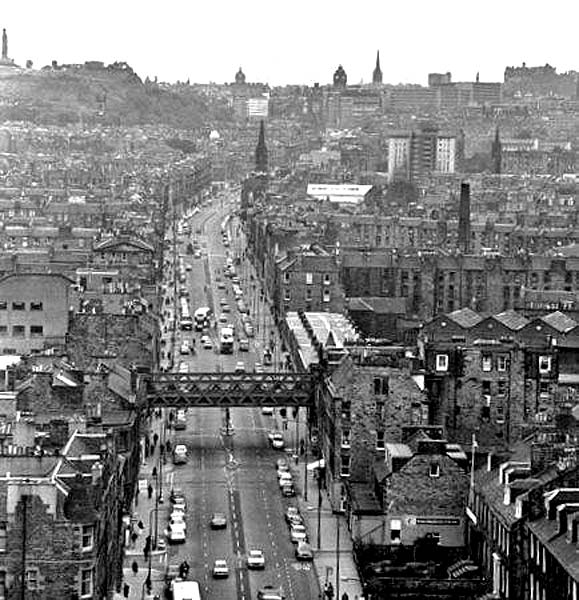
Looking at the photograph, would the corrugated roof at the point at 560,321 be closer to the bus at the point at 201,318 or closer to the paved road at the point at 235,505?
the paved road at the point at 235,505

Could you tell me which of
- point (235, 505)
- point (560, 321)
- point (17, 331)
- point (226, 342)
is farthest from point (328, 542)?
point (226, 342)

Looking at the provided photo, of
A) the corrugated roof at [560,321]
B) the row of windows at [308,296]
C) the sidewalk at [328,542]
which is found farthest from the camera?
the row of windows at [308,296]

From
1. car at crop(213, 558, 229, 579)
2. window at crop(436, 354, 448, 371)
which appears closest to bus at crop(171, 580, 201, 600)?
car at crop(213, 558, 229, 579)

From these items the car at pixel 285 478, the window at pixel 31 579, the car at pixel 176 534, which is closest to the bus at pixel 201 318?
the car at pixel 285 478

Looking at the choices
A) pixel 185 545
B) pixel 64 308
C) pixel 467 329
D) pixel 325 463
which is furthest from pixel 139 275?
pixel 185 545

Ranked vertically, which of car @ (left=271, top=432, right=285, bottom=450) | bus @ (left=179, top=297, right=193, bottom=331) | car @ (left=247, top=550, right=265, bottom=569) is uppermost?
car @ (left=247, top=550, right=265, bottom=569)

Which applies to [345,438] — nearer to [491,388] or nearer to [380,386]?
[380,386]

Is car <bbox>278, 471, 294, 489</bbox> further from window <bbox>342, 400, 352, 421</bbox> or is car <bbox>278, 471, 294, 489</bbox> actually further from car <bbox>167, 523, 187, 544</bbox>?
car <bbox>167, 523, 187, 544</bbox>
